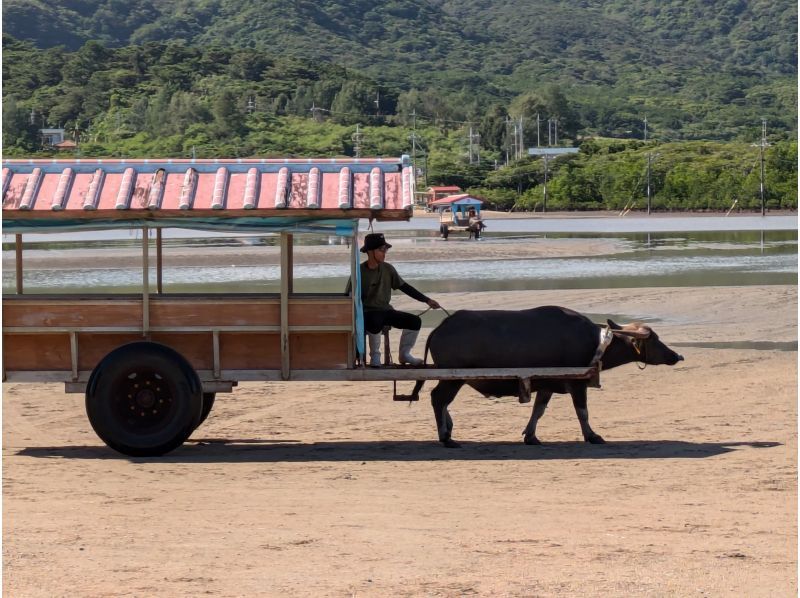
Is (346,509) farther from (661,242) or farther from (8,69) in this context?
(8,69)

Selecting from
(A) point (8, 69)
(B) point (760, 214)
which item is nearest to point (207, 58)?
(A) point (8, 69)

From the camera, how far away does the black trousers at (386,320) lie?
12.2 metres

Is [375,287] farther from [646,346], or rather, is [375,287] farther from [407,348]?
[646,346]

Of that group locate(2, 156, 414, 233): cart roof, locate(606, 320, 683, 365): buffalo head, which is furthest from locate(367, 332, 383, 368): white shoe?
locate(606, 320, 683, 365): buffalo head

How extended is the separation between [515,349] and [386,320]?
1219 millimetres

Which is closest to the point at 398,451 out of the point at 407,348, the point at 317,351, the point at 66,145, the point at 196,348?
the point at 407,348

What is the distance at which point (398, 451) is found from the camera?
12203 millimetres

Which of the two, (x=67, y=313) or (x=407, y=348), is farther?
(x=407, y=348)

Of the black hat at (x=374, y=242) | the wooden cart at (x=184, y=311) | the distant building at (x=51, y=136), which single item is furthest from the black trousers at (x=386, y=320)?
the distant building at (x=51, y=136)

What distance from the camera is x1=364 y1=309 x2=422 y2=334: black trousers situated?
12203 mm

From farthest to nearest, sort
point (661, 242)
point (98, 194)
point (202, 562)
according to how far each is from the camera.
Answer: point (661, 242) < point (98, 194) < point (202, 562)

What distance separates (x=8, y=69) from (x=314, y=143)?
5635 cm

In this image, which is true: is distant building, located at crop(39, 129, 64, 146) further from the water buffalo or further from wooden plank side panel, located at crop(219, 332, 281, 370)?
the water buffalo

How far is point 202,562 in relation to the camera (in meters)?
7.96
